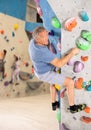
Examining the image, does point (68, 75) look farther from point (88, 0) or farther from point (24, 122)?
point (24, 122)

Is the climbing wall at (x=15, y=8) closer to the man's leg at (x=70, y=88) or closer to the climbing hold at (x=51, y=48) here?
the climbing hold at (x=51, y=48)

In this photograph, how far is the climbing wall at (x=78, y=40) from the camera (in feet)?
8.25

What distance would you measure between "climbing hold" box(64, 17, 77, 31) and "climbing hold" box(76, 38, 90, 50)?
13 centimetres

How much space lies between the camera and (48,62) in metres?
2.56

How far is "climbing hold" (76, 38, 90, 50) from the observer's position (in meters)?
2.51

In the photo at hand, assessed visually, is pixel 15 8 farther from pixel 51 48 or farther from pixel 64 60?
pixel 64 60

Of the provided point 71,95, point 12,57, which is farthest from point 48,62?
point 12,57

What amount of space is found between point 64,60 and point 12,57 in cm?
428

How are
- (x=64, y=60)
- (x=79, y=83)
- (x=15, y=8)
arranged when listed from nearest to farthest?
(x=64, y=60)
(x=79, y=83)
(x=15, y=8)

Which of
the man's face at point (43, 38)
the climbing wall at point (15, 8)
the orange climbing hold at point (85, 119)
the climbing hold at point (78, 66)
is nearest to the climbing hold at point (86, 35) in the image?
the climbing hold at point (78, 66)

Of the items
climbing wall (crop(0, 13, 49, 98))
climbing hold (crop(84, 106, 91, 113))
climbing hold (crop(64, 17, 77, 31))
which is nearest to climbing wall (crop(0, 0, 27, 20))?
climbing wall (crop(0, 13, 49, 98))

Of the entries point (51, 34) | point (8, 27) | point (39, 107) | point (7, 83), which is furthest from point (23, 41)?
point (51, 34)

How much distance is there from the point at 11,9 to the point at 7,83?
180cm

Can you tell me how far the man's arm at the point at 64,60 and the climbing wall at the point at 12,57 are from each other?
3.95 meters
